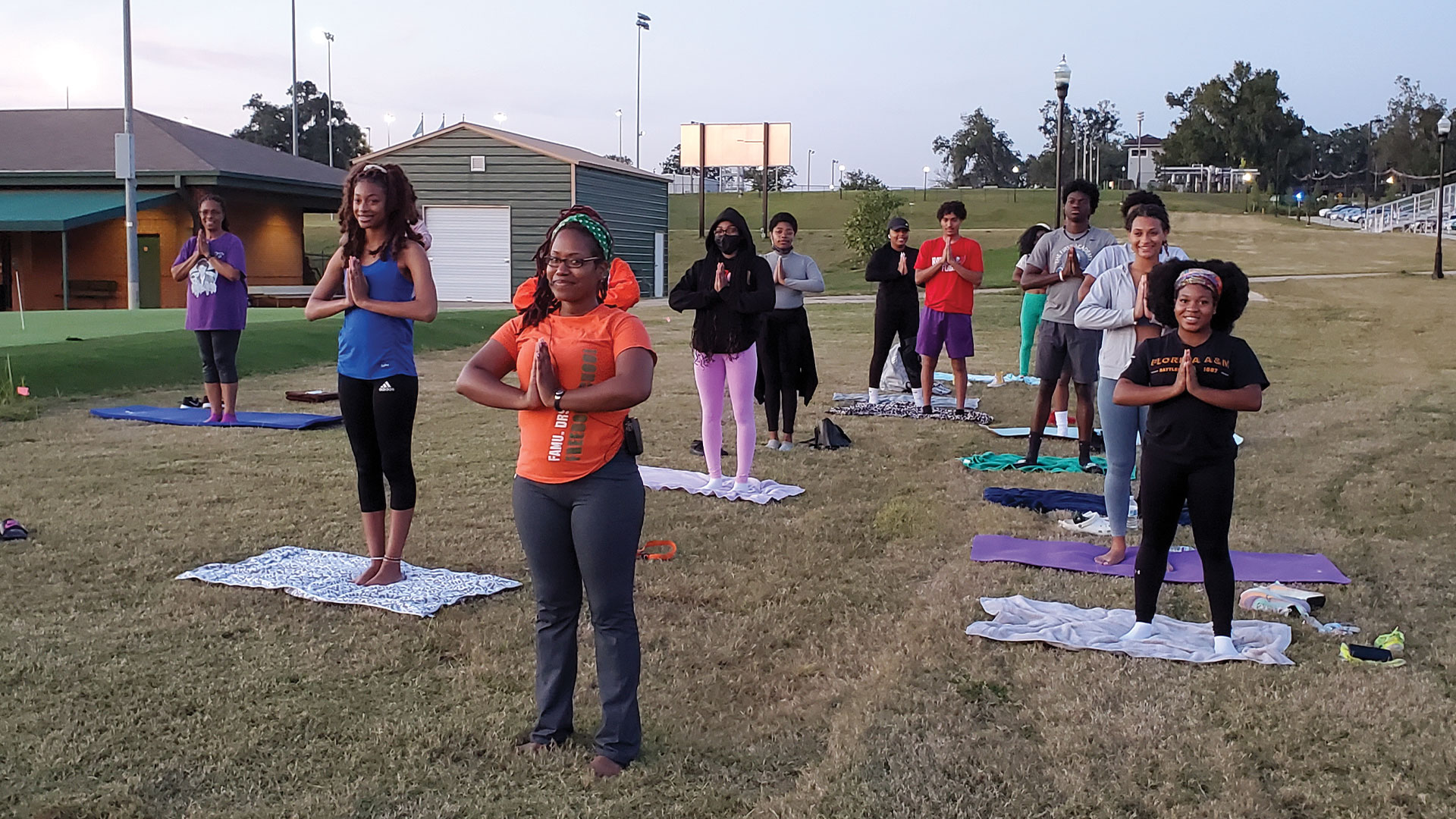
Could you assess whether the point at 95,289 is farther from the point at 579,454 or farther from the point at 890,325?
the point at 579,454

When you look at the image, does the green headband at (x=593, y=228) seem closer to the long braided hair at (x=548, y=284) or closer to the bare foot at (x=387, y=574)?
the long braided hair at (x=548, y=284)

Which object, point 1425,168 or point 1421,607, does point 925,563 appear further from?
point 1425,168

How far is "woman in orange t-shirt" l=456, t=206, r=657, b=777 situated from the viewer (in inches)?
138

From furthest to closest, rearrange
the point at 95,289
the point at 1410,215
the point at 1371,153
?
the point at 1371,153, the point at 1410,215, the point at 95,289

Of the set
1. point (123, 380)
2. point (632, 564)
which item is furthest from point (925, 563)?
point (123, 380)

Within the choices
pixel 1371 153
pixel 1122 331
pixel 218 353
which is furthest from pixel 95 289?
pixel 1371 153

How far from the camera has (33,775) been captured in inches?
137

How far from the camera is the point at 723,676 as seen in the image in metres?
4.57

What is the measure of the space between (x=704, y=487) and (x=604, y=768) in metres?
4.34

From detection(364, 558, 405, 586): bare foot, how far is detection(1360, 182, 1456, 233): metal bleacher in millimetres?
59035

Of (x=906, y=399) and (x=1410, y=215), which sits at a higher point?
(x=1410, y=215)

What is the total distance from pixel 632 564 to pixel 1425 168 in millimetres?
99063

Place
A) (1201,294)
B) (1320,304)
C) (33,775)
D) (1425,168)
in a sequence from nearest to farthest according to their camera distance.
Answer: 1. (33,775)
2. (1201,294)
3. (1320,304)
4. (1425,168)

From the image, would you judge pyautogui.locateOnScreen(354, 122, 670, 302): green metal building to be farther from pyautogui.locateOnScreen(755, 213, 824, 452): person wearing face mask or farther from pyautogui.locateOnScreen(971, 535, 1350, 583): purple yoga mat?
pyautogui.locateOnScreen(971, 535, 1350, 583): purple yoga mat
